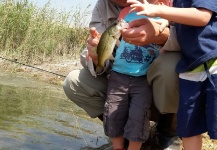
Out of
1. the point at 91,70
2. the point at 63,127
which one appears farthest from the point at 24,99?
the point at 91,70

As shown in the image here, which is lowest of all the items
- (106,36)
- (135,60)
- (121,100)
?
(121,100)

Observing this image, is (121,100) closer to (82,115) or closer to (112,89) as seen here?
(112,89)

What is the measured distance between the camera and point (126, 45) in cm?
327

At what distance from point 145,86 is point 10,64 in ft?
20.6

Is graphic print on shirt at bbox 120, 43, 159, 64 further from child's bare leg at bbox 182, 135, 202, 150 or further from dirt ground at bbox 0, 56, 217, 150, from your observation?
dirt ground at bbox 0, 56, 217, 150

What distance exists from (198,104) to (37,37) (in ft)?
26.1

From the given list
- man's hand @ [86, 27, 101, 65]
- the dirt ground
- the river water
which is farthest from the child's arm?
the dirt ground

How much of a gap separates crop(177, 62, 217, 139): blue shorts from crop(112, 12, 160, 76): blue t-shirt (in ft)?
1.66

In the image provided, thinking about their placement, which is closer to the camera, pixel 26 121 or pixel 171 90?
pixel 171 90

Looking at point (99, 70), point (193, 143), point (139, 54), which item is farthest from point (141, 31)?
point (193, 143)

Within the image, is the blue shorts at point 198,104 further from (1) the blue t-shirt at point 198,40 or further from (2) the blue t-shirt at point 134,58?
(2) the blue t-shirt at point 134,58

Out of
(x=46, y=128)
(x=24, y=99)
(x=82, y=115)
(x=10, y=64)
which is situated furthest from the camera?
(x=10, y=64)

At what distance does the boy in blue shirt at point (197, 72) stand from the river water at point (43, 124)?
134 centimetres

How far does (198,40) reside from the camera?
2.68 metres
